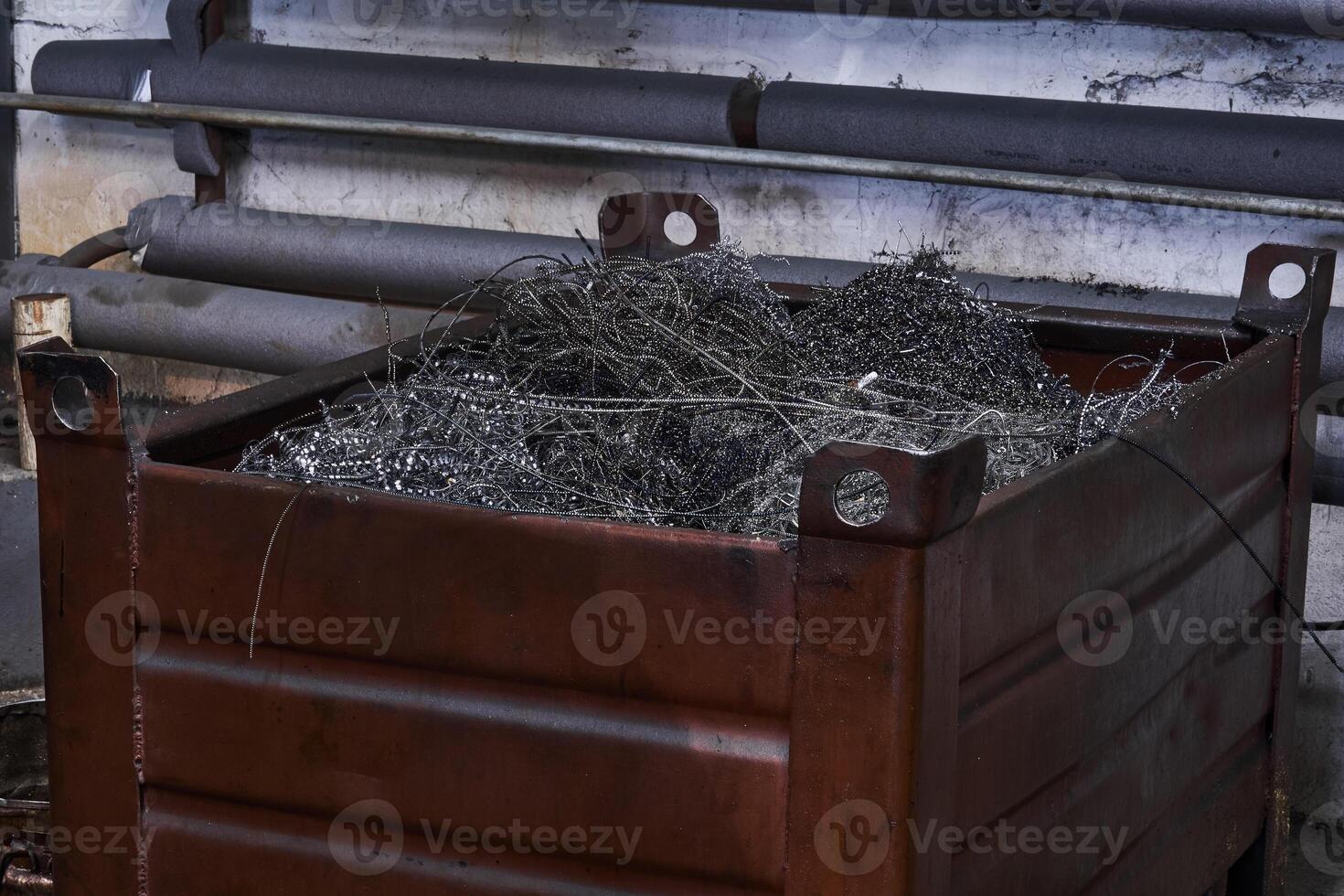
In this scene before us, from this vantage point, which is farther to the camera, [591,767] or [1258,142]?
[1258,142]

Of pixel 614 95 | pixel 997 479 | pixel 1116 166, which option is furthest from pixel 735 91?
pixel 997 479

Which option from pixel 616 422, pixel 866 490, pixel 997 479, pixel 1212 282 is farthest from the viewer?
pixel 1212 282

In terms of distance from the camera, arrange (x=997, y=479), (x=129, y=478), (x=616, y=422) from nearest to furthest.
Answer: (x=129, y=478), (x=997, y=479), (x=616, y=422)

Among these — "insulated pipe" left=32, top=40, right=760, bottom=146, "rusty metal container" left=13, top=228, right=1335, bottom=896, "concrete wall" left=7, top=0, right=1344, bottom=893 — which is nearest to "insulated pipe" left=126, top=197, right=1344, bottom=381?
"concrete wall" left=7, top=0, right=1344, bottom=893

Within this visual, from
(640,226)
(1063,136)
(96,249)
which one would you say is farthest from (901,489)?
(96,249)

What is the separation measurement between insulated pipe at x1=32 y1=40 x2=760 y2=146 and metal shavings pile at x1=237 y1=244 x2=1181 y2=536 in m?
0.98

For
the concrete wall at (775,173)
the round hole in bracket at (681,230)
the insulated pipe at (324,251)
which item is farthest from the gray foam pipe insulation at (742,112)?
the round hole in bracket at (681,230)

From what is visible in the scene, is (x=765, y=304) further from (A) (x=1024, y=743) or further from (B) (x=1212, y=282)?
(B) (x=1212, y=282)

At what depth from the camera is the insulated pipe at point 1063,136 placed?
2488 mm

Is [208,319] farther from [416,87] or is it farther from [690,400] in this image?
Result: [690,400]

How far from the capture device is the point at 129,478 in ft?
4.20

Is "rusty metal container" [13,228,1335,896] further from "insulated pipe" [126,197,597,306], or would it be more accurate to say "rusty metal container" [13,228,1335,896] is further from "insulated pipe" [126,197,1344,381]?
"insulated pipe" [126,197,597,306]

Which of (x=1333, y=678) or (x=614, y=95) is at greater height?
(x=614, y=95)

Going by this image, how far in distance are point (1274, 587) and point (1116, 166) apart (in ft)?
3.31
